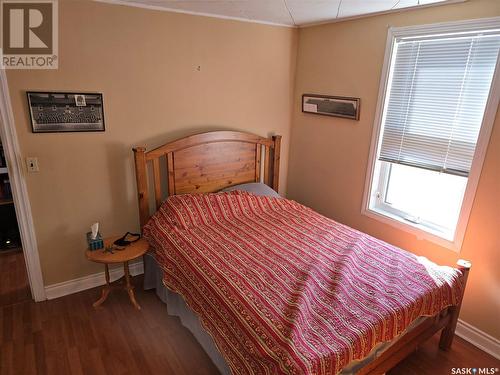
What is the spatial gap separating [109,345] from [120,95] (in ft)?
5.69

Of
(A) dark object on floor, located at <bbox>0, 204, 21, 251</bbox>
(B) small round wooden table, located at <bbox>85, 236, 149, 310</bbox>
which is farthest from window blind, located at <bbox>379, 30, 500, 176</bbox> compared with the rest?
(A) dark object on floor, located at <bbox>0, 204, 21, 251</bbox>

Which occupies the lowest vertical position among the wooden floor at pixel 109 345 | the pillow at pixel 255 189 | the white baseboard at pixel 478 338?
the wooden floor at pixel 109 345

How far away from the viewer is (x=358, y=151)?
2.72 metres

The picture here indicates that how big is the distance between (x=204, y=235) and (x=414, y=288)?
1367 millimetres

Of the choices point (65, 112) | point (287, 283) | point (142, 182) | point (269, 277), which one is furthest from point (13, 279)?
point (287, 283)

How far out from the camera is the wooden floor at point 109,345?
1.92 metres

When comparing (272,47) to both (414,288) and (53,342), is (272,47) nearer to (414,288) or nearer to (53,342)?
(414,288)

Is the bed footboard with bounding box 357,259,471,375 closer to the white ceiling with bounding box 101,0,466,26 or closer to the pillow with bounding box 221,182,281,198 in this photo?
the pillow with bounding box 221,182,281,198

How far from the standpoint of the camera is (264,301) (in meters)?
1.62

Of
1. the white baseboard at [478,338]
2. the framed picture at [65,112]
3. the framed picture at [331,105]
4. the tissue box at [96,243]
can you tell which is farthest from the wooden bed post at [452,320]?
the framed picture at [65,112]

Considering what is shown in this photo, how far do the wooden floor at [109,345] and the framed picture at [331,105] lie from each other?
1813mm

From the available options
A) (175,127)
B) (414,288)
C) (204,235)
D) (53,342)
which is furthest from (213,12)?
(53,342)

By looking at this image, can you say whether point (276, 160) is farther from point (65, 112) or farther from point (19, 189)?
point (19, 189)

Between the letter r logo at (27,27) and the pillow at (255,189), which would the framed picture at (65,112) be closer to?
the letter r logo at (27,27)
